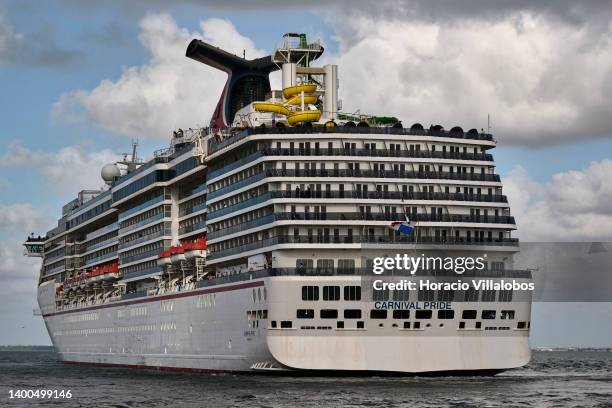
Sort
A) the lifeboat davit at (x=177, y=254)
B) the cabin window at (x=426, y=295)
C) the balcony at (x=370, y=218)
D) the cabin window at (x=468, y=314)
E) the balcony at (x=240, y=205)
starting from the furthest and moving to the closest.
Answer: the lifeboat davit at (x=177, y=254) < the balcony at (x=240, y=205) < the balcony at (x=370, y=218) < the cabin window at (x=468, y=314) < the cabin window at (x=426, y=295)

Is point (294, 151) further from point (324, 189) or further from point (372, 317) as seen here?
point (372, 317)

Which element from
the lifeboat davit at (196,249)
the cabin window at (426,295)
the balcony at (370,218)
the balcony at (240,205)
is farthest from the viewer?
the lifeboat davit at (196,249)

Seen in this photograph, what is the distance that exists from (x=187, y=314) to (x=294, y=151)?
17.3 metres

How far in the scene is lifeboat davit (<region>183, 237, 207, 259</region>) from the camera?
275 ft

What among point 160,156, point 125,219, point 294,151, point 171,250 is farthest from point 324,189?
point 125,219

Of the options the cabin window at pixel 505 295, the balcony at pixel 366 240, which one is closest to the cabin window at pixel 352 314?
the balcony at pixel 366 240

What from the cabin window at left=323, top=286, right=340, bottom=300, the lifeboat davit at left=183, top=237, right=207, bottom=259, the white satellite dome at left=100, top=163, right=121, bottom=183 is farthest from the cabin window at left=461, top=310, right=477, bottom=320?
the white satellite dome at left=100, top=163, right=121, bottom=183

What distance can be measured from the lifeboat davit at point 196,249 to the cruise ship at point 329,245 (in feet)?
0.40

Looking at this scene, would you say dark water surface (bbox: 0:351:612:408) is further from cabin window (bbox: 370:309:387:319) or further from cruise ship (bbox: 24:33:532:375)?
cabin window (bbox: 370:309:387:319)

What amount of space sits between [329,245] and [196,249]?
17.7 m

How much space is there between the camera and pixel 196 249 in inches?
3317

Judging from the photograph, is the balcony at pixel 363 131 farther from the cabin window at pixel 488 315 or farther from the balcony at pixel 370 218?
the cabin window at pixel 488 315

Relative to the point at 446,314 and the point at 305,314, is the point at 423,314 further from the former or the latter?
the point at 305,314

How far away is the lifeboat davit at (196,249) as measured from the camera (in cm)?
8381
